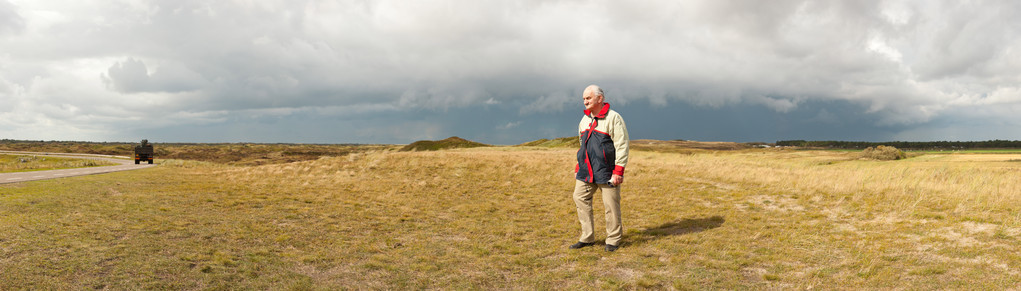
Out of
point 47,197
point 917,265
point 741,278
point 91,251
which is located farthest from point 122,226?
point 917,265

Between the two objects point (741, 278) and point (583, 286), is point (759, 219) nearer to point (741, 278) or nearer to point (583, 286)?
point (741, 278)

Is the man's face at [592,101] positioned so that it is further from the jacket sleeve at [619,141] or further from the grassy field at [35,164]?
the grassy field at [35,164]

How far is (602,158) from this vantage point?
7.23 m

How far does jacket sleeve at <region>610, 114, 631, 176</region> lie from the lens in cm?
710

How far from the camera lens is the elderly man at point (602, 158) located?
7.21m

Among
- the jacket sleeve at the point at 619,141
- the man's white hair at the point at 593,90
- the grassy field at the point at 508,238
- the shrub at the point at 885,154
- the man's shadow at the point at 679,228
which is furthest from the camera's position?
the shrub at the point at 885,154

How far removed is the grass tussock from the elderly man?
53.0 metres

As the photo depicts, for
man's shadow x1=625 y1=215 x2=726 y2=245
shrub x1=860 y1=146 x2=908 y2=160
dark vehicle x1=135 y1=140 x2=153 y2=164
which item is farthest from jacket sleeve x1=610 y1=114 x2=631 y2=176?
dark vehicle x1=135 y1=140 x2=153 y2=164

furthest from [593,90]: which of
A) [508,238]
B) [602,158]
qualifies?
[508,238]

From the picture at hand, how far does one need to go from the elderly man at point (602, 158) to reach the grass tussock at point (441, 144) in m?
53.0

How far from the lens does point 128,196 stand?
527 inches

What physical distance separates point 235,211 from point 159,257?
5611 millimetres

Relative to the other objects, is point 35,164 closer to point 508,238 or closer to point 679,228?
point 508,238

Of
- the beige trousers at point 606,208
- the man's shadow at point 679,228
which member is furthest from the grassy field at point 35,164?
the man's shadow at point 679,228
